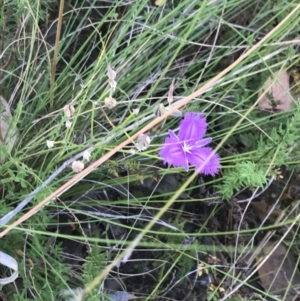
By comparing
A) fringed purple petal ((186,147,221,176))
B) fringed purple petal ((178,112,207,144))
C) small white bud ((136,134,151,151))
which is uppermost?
small white bud ((136,134,151,151))

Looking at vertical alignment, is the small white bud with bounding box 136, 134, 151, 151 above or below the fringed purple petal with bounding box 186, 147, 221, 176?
above

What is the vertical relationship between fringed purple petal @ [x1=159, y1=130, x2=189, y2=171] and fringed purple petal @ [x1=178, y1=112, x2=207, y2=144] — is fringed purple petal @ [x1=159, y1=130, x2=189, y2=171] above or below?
below

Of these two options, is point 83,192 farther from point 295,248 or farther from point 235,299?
point 295,248

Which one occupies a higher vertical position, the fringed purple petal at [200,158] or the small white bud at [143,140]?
the small white bud at [143,140]

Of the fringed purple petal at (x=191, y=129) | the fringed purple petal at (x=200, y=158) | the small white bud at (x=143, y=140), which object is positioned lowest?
the fringed purple petal at (x=200, y=158)

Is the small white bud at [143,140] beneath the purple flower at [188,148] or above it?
above

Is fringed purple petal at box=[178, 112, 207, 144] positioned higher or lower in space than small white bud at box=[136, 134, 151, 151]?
lower

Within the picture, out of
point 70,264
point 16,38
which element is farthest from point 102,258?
point 16,38
